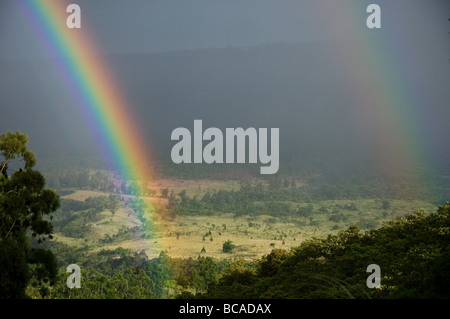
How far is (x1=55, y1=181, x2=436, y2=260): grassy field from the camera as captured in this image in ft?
336

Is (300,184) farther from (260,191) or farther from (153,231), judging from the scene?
(153,231)

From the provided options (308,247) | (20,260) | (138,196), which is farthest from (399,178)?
(20,260)

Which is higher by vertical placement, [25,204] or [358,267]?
[25,204]

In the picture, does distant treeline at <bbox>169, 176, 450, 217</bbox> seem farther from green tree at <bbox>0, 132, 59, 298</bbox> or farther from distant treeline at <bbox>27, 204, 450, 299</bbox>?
green tree at <bbox>0, 132, 59, 298</bbox>

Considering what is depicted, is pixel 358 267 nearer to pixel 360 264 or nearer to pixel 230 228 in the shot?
pixel 360 264

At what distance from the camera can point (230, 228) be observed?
128 meters

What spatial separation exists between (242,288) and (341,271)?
12.0ft

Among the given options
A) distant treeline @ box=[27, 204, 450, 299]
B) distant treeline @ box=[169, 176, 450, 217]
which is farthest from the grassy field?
distant treeline @ box=[27, 204, 450, 299]

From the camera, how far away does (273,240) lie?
110 meters

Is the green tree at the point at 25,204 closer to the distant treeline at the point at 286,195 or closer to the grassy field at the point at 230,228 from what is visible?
the grassy field at the point at 230,228

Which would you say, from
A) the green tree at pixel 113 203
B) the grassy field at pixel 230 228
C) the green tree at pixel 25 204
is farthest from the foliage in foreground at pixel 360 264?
the green tree at pixel 113 203

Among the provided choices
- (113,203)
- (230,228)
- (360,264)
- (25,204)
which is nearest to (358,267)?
(360,264)

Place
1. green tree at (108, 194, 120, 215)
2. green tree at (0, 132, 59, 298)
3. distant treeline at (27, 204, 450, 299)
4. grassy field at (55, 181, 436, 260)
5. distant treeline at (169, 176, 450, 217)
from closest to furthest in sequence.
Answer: distant treeline at (27, 204, 450, 299), green tree at (0, 132, 59, 298), grassy field at (55, 181, 436, 260), green tree at (108, 194, 120, 215), distant treeline at (169, 176, 450, 217)

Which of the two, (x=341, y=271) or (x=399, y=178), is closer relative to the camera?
(x=341, y=271)
